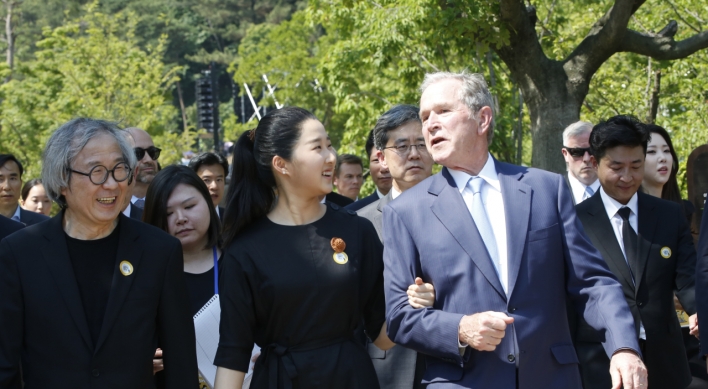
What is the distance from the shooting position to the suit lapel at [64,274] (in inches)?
142

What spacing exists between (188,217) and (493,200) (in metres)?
2.15

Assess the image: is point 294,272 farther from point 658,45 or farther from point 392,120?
point 658,45

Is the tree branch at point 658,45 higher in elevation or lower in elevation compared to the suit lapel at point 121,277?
higher

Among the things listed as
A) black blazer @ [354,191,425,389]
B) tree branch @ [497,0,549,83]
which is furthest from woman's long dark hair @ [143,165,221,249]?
tree branch @ [497,0,549,83]

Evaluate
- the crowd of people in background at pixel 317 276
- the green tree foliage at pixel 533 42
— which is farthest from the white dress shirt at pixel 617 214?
the green tree foliage at pixel 533 42

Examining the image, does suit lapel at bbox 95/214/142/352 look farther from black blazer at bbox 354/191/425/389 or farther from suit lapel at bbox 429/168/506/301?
black blazer at bbox 354/191/425/389

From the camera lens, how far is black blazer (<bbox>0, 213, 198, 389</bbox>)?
11.7 ft

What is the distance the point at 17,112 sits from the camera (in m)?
24.8

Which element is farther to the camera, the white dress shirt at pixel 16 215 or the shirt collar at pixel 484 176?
the white dress shirt at pixel 16 215

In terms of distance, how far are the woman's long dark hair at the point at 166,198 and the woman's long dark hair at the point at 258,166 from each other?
101cm

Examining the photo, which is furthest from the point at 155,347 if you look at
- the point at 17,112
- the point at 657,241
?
the point at 17,112

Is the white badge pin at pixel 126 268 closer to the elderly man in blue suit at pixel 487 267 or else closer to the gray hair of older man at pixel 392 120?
the elderly man in blue suit at pixel 487 267

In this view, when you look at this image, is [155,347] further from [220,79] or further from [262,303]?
[220,79]

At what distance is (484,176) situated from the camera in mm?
3760
